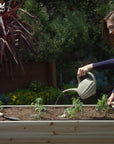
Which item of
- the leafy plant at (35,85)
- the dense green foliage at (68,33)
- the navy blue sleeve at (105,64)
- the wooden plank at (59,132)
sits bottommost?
the wooden plank at (59,132)

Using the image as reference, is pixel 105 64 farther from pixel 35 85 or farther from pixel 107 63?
pixel 35 85

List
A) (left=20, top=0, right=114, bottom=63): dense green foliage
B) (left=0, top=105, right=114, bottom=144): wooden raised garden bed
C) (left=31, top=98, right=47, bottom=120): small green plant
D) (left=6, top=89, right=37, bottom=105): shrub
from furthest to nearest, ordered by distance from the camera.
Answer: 1. (left=20, top=0, right=114, bottom=63): dense green foliage
2. (left=6, top=89, right=37, bottom=105): shrub
3. (left=31, top=98, right=47, bottom=120): small green plant
4. (left=0, top=105, right=114, bottom=144): wooden raised garden bed

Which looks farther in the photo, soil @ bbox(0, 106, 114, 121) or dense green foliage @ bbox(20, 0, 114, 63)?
dense green foliage @ bbox(20, 0, 114, 63)

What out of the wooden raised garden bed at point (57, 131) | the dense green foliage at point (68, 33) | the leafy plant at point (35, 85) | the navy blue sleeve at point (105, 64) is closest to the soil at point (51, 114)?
the wooden raised garden bed at point (57, 131)

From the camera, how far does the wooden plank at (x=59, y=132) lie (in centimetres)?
172

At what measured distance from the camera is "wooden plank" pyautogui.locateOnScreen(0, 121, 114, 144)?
1719mm

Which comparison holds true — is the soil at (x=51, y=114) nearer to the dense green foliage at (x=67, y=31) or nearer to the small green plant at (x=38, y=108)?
the small green plant at (x=38, y=108)

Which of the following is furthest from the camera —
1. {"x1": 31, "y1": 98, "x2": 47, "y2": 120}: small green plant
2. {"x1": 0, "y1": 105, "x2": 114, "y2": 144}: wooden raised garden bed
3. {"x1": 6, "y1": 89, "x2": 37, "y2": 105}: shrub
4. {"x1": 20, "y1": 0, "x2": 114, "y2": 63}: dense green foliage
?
{"x1": 20, "y1": 0, "x2": 114, "y2": 63}: dense green foliage

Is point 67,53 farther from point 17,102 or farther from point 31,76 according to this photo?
point 17,102

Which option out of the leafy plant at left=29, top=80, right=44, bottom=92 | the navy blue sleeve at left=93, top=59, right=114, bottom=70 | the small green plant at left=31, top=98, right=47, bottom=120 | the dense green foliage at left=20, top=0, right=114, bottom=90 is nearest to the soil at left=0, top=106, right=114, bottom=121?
the small green plant at left=31, top=98, right=47, bottom=120

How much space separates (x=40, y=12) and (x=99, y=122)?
3.55m

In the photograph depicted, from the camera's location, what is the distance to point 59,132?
1735 millimetres

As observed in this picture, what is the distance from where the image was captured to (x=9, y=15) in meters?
4.21

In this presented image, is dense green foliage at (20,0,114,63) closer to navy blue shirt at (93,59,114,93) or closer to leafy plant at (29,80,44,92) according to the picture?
leafy plant at (29,80,44,92)
